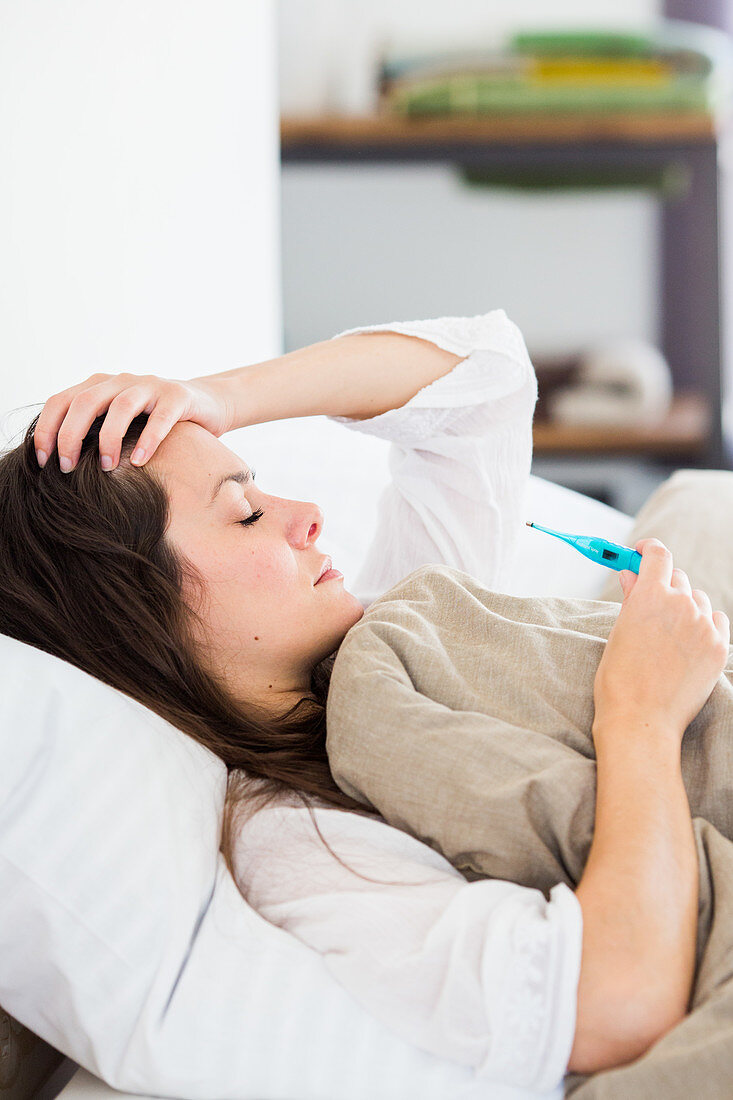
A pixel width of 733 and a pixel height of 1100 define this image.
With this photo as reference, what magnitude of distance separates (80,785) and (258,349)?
135 cm

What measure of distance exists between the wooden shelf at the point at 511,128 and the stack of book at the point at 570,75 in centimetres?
2

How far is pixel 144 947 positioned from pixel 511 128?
2.43 metres

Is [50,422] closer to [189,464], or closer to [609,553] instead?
[189,464]

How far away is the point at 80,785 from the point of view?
67 centimetres

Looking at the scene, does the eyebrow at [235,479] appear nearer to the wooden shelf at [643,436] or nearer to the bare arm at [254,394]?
the bare arm at [254,394]

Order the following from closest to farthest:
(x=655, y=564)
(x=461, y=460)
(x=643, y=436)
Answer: (x=655, y=564) → (x=461, y=460) → (x=643, y=436)

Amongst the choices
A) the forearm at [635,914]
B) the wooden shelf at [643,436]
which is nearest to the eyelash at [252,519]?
the forearm at [635,914]

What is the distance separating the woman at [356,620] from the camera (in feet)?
1.96

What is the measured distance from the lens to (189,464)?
0.87 metres

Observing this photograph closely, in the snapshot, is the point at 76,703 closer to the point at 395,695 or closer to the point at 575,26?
the point at 395,695

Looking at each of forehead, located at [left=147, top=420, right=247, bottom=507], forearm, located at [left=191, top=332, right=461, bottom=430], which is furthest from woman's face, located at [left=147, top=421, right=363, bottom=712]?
forearm, located at [left=191, top=332, right=461, bottom=430]

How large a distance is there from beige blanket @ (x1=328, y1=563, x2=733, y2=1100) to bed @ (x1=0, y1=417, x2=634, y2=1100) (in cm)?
44

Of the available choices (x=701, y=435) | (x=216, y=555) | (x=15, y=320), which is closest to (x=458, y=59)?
(x=701, y=435)

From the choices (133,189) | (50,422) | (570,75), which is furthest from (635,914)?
(570,75)
